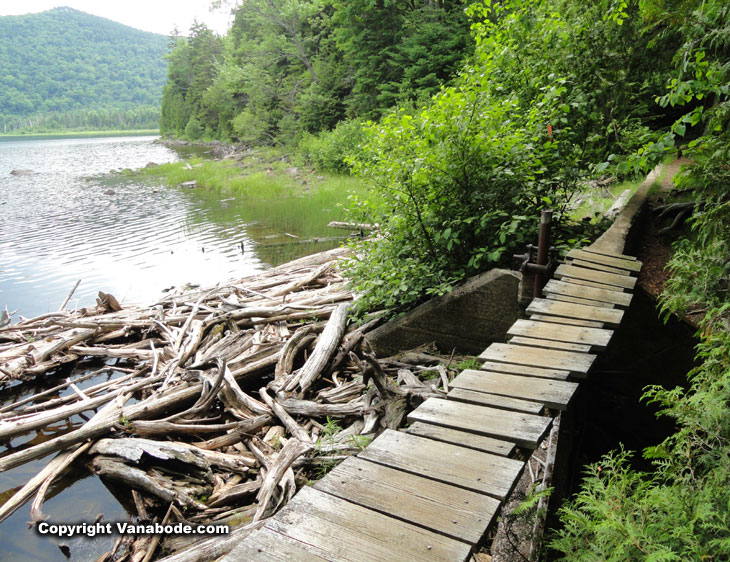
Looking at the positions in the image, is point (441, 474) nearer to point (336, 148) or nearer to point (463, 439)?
point (463, 439)

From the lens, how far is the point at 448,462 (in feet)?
7.59

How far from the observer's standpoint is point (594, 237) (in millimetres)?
7465

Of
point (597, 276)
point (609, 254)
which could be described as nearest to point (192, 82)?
point (609, 254)

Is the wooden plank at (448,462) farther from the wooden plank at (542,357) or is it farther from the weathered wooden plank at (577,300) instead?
the weathered wooden plank at (577,300)

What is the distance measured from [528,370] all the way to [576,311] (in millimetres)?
1172

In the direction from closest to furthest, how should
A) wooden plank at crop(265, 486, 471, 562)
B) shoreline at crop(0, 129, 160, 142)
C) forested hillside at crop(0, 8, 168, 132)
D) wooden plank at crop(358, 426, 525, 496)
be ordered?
wooden plank at crop(265, 486, 471, 562)
wooden plank at crop(358, 426, 525, 496)
shoreline at crop(0, 129, 160, 142)
forested hillside at crop(0, 8, 168, 132)

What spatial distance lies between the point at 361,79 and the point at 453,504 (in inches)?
1286

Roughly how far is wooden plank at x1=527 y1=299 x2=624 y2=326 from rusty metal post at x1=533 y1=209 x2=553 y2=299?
654 millimetres

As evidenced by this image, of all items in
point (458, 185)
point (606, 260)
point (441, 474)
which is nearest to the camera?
point (441, 474)

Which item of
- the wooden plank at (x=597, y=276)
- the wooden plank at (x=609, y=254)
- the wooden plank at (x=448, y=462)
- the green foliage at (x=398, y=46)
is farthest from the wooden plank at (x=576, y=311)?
the green foliage at (x=398, y=46)

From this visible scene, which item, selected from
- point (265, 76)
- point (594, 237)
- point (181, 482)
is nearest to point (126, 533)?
point (181, 482)

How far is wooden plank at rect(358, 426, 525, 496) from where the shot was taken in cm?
214

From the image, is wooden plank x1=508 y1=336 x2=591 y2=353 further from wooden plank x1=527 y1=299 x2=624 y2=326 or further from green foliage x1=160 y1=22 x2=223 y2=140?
green foliage x1=160 y1=22 x2=223 y2=140

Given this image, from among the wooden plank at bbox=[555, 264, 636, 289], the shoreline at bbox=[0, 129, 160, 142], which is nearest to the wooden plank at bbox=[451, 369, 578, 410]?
the wooden plank at bbox=[555, 264, 636, 289]
